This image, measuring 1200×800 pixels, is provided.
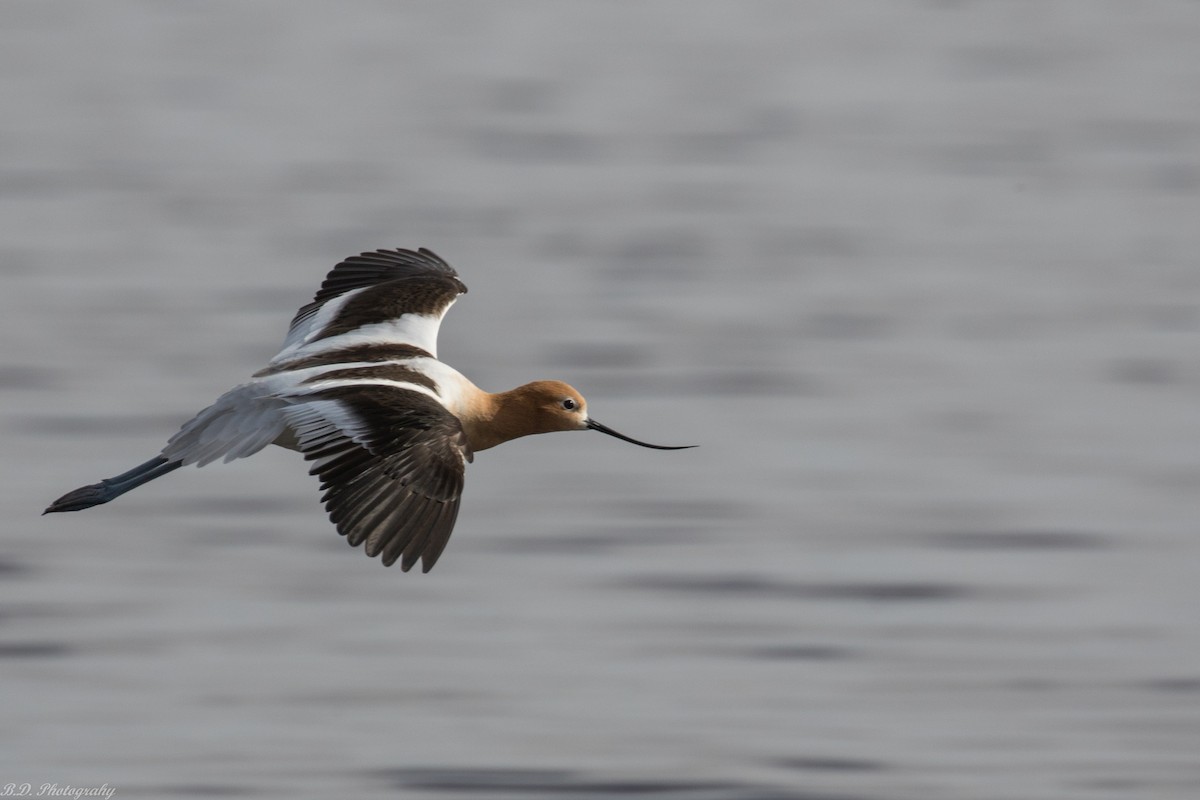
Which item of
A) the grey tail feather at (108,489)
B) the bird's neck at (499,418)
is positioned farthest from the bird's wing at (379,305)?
the grey tail feather at (108,489)

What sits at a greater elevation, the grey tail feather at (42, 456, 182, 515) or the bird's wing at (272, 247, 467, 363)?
the bird's wing at (272, 247, 467, 363)

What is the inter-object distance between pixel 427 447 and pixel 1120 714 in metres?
3.04

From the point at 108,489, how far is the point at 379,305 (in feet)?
4.02

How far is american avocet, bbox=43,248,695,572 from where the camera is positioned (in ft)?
20.8

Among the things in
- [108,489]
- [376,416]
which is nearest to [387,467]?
[376,416]

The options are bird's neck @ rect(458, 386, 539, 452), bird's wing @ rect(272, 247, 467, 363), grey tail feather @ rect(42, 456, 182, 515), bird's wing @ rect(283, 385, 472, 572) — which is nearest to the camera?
bird's wing @ rect(283, 385, 472, 572)

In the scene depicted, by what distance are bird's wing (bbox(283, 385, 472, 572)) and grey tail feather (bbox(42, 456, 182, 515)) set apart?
692 mm

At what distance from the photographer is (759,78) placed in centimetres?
1605

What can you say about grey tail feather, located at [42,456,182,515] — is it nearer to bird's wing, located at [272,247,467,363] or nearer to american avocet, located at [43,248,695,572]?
american avocet, located at [43,248,695,572]

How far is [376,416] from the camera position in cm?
662

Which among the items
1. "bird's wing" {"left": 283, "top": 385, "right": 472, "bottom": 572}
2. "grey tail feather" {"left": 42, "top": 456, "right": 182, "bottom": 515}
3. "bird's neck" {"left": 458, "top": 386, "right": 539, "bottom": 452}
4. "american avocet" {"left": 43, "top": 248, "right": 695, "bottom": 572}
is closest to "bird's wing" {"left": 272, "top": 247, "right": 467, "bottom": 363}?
"american avocet" {"left": 43, "top": 248, "right": 695, "bottom": 572}

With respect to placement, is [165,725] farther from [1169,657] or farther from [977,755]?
[1169,657]

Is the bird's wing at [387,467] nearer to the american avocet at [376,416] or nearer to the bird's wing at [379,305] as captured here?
the american avocet at [376,416]

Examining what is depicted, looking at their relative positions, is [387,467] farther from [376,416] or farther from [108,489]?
[108,489]
